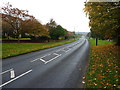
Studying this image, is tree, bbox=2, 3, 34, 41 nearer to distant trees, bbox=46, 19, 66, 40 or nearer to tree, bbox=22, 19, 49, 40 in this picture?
tree, bbox=22, 19, 49, 40

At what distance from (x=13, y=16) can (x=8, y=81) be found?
98.0ft

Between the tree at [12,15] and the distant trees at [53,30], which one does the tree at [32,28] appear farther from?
the distant trees at [53,30]

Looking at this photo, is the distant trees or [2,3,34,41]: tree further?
the distant trees

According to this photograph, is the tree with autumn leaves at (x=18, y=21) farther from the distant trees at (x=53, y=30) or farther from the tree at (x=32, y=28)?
the distant trees at (x=53, y=30)

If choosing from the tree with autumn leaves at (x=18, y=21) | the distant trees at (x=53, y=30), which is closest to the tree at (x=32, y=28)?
the tree with autumn leaves at (x=18, y=21)

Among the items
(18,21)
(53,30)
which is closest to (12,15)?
(18,21)

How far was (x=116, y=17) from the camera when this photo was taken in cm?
1029

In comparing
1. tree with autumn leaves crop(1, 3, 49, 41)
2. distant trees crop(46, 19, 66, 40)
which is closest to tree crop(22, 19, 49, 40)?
tree with autumn leaves crop(1, 3, 49, 41)

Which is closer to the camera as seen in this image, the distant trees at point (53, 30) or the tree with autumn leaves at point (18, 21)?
the tree with autumn leaves at point (18, 21)

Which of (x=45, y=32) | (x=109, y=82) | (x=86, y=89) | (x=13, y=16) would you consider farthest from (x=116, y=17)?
(x=45, y=32)

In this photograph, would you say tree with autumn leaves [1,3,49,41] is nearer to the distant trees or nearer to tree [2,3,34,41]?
tree [2,3,34,41]

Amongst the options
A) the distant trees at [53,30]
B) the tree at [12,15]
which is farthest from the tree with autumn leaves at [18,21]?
the distant trees at [53,30]

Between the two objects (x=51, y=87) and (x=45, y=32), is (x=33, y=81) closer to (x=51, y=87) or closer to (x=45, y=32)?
(x=51, y=87)

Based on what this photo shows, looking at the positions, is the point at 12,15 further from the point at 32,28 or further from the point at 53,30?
the point at 53,30
